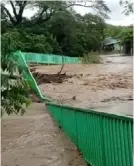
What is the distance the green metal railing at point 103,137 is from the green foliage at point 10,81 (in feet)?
3.95

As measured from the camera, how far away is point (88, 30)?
5031 cm

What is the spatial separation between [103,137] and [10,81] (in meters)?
1.88

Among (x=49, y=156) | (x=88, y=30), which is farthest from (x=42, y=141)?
(x=88, y=30)

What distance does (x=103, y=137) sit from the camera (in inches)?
252

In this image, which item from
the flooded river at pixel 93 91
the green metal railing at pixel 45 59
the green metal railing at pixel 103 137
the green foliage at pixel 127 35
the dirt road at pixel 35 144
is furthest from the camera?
the green foliage at pixel 127 35

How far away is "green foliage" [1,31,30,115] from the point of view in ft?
16.4

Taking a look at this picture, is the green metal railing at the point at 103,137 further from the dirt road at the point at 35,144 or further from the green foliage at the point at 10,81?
the green foliage at the point at 10,81

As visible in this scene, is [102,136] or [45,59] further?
[45,59]

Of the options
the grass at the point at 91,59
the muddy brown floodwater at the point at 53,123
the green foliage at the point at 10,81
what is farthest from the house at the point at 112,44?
the green foliage at the point at 10,81

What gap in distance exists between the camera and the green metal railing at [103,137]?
5293 millimetres

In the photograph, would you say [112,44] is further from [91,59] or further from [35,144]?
[35,144]

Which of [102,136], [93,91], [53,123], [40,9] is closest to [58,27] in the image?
[40,9]

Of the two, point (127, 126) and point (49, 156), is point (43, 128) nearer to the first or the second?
point (49, 156)

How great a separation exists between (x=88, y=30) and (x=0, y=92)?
45.6 m
